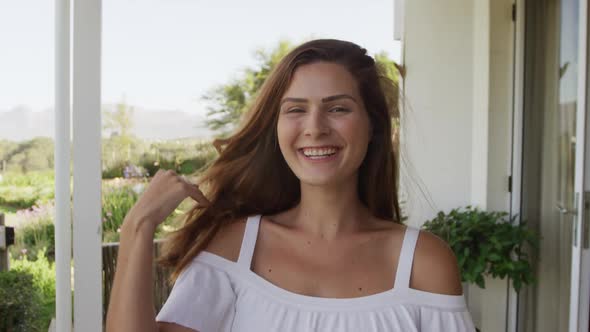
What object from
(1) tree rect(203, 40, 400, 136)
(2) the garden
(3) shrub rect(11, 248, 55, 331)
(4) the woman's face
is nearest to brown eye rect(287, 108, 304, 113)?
(4) the woman's face

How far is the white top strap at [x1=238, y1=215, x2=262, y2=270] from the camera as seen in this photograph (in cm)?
128

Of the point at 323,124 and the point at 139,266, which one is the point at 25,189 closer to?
the point at 139,266

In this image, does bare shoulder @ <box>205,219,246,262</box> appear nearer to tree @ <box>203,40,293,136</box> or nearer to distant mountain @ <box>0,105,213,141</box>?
distant mountain @ <box>0,105,213,141</box>

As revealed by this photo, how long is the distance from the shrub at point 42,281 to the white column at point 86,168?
340 mm

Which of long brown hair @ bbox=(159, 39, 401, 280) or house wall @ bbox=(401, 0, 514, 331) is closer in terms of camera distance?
long brown hair @ bbox=(159, 39, 401, 280)

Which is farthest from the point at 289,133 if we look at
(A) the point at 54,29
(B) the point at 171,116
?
(B) the point at 171,116

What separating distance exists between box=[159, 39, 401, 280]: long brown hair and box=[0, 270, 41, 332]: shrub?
1.42 metres

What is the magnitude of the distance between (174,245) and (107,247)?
91.5 inches

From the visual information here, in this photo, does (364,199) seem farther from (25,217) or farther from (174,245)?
(25,217)

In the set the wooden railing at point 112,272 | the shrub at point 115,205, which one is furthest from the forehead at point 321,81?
the shrub at point 115,205

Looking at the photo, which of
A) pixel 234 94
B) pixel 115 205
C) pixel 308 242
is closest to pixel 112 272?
pixel 115 205

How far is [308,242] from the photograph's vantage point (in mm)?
1334

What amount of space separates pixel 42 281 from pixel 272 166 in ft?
6.15

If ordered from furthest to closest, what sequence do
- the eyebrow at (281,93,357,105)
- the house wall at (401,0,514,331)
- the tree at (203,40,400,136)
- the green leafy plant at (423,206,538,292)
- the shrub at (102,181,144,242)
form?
the tree at (203,40,400,136) < the shrub at (102,181,144,242) < the house wall at (401,0,514,331) < the green leafy plant at (423,206,538,292) < the eyebrow at (281,93,357,105)
